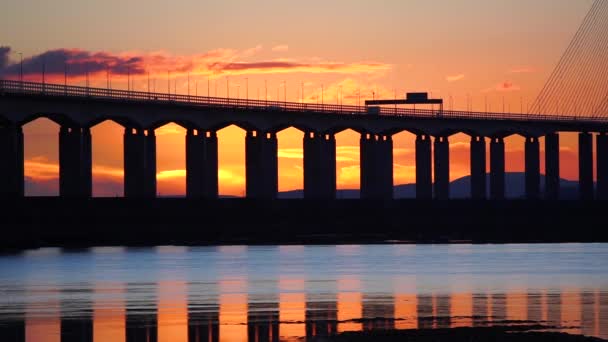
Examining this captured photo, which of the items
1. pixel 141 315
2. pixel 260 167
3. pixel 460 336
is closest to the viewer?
pixel 460 336

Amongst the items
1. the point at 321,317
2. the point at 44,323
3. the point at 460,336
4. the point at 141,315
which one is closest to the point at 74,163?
the point at 141,315

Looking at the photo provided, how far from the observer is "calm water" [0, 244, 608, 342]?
5297 cm

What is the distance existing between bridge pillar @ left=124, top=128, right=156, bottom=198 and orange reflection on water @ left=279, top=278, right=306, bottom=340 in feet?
261

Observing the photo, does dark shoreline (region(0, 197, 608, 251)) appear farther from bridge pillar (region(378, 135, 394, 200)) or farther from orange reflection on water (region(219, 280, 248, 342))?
orange reflection on water (region(219, 280, 248, 342))

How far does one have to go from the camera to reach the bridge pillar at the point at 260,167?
17350 cm

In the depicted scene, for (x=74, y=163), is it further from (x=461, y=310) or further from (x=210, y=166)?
(x=461, y=310)

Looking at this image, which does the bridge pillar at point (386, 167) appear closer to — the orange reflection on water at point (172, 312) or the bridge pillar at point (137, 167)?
the bridge pillar at point (137, 167)

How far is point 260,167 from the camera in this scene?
174 metres

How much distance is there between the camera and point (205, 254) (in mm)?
125750

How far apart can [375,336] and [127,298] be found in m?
21.4

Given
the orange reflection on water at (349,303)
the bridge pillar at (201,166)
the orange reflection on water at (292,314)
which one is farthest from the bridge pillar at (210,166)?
the orange reflection on water at (292,314)

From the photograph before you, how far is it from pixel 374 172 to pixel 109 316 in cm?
13646

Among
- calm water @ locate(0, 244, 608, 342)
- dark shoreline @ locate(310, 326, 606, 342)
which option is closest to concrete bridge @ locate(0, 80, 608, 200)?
calm water @ locate(0, 244, 608, 342)

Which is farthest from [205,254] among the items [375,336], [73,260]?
[375,336]
